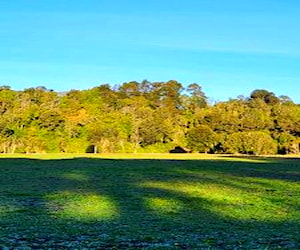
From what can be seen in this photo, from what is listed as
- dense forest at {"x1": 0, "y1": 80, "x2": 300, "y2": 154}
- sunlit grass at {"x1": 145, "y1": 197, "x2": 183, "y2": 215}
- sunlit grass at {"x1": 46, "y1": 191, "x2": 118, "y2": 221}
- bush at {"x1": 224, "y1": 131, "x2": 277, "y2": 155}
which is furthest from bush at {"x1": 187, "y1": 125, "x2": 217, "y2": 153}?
sunlit grass at {"x1": 145, "y1": 197, "x2": 183, "y2": 215}

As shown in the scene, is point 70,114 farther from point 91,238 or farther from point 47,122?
point 91,238

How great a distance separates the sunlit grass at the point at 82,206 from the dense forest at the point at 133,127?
1879 inches

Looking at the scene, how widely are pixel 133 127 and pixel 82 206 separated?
51588 mm

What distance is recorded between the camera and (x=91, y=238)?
9.52 meters

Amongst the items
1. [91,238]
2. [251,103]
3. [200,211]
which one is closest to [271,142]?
[251,103]

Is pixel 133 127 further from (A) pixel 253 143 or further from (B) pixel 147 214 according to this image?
(B) pixel 147 214

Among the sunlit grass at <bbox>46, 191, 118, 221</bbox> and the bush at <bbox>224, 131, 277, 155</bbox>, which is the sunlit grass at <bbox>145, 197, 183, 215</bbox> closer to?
the sunlit grass at <bbox>46, 191, 118, 221</bbox>

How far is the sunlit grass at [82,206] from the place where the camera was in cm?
1253

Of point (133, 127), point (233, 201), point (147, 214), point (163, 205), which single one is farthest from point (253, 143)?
point (147, 214)

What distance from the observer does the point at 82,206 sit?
14.1m

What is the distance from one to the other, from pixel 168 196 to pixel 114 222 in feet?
17.2

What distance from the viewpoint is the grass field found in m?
9.32

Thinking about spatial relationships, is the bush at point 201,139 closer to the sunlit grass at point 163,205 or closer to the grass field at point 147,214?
the grass field at point 147,214

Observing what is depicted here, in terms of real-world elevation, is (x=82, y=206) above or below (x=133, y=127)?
below
